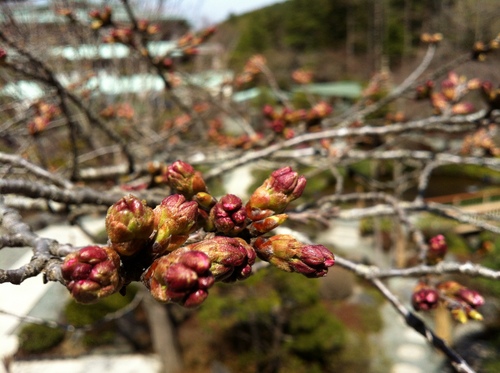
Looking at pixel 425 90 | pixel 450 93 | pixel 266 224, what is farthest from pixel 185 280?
pixel 450 93

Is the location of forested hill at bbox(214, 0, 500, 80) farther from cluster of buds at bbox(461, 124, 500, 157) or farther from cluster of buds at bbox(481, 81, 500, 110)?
cluster of buds at bbox(481, 81, 500, 110)

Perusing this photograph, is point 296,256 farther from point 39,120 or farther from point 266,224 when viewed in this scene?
point 39,120

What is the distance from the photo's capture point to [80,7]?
490cm

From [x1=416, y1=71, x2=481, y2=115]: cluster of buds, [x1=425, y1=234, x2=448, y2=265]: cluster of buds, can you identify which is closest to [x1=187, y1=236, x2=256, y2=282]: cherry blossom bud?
[x1=425, y1=234, x2=448, y2=265]: cluster of buds

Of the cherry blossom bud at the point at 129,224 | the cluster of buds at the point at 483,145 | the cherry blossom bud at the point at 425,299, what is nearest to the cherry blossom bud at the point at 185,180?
the cherry blossom bud at the point at 129,224

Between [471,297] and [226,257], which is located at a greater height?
[226,257]

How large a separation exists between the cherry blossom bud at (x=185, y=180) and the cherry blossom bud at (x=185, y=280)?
35cm

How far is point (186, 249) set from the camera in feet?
2.33

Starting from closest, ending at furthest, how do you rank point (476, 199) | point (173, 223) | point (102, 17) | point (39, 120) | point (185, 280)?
point (185, 280) < point (173, 223) < point (102, 17) < point (39, 120) < point (476, 199)

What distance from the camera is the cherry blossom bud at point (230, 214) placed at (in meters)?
0.83

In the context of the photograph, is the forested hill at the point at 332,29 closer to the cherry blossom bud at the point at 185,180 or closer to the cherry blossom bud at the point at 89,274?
the cherry blossom bud at the point at 185,180

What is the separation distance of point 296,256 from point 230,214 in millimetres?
175

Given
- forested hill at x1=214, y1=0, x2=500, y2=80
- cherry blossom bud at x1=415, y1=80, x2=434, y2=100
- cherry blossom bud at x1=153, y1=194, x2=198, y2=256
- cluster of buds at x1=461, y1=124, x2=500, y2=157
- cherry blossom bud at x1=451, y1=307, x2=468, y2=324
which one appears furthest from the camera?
forested hill at x1=214, y1=0, x2=500, y2=80

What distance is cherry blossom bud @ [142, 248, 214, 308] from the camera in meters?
0.65
